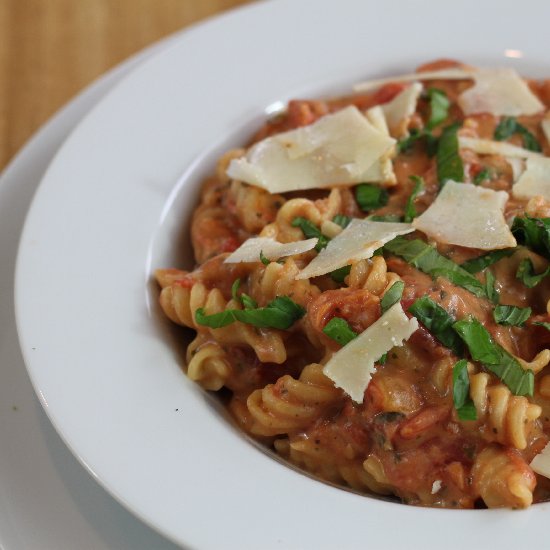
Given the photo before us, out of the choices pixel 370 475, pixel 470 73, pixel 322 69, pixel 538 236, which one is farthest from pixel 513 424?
pixel 322 69

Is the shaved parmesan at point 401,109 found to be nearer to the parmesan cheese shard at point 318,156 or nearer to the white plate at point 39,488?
the parmesan cheese shard at point 318,156

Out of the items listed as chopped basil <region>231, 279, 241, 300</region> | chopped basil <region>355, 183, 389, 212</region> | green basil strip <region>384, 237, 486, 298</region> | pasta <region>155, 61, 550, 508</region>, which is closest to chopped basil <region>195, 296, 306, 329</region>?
pasta <region>155, 61, 550, 508</region>

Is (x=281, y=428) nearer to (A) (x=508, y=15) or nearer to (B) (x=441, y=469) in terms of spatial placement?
(B) (x=441, y=469)

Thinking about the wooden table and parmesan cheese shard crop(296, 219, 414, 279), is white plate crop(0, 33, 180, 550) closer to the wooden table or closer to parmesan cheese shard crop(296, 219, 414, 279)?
parmesan cheese shard crop(296, 219, 414, 279)

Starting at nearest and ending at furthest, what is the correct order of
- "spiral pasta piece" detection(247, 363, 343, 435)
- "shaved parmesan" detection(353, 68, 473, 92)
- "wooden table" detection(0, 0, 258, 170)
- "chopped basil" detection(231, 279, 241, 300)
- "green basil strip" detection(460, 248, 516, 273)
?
"spiral pasta piece" detection(247, 363, 343, 435), "green basil strip" detection(460, 248, 516, 273), "chopped basil" detection(231, 279, 241, 300), "shaved parmesan" detection(353, 68, 473, 92), "wooden table" detection(0, 0, 258, 170)

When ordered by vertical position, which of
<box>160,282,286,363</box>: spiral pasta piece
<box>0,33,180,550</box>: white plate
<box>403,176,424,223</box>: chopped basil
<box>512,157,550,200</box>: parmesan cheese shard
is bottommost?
<box>0,33,180,550</box>: white plate

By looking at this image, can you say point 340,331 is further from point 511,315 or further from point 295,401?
point 511,315

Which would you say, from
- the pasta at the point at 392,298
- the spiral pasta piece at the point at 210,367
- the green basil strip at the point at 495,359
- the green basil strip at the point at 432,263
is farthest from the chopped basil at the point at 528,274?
the spiral pasta piece at the point at 210,367
